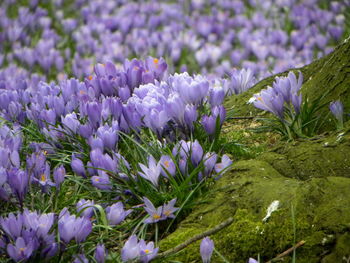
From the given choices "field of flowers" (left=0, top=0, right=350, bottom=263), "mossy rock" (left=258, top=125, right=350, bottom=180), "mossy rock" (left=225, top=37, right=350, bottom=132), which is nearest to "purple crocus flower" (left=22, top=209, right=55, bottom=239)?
"field of flowers" (left=0, top=0, right=350, bottom=263)

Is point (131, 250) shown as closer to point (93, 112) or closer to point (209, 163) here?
point (209, 163)

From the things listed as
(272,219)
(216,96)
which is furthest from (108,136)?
(272,219)

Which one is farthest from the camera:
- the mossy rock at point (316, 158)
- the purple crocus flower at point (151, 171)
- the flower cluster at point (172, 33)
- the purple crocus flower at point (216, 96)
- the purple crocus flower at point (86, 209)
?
the flower cluster at point (172, 33)

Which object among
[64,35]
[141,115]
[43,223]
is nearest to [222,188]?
[141,115]

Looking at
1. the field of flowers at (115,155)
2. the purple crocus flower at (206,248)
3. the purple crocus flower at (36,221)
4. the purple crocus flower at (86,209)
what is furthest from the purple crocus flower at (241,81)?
the purple crocus flower at (36,221)

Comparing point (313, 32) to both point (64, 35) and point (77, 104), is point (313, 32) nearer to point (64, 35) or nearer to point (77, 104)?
point (64, 35)

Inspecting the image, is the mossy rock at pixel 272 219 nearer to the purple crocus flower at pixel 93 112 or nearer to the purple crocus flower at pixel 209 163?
the purple crocus flower at pixel 209 163

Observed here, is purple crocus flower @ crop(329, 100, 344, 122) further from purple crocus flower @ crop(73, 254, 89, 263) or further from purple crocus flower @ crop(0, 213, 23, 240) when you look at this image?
purple crocus flower @ crop(0, 213, 23, 240)
